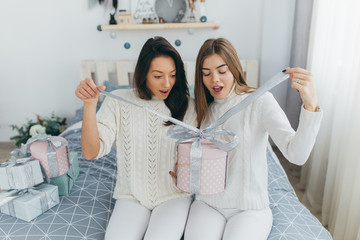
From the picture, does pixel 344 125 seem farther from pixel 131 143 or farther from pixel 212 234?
pixel 131 143

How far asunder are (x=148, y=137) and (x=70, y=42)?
1778 millimetres

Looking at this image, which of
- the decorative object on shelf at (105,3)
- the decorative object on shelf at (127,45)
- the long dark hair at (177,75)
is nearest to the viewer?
the long dark hair at (177,75)

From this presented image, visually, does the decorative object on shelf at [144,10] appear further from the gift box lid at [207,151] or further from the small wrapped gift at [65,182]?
the gift box lid at [207,151]

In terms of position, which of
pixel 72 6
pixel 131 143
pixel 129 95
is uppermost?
pixel 72 6

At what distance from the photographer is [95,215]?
1.29 m

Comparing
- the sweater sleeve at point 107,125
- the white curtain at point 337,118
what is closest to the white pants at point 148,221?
the sweater sleeve at point 107,125

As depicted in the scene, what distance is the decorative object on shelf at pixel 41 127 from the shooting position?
101 inches

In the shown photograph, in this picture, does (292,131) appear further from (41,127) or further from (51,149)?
(41,127)

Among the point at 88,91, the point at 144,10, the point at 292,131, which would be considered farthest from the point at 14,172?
the point at 144,10

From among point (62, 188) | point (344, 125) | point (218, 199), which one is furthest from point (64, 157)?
point (344, 125)

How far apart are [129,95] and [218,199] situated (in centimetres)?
55

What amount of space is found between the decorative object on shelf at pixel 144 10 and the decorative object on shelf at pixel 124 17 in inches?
2.6

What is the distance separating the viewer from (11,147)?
118 inches

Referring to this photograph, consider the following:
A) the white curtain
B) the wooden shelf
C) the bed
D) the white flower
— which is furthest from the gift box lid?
the white flower
